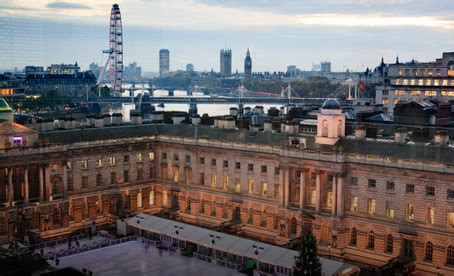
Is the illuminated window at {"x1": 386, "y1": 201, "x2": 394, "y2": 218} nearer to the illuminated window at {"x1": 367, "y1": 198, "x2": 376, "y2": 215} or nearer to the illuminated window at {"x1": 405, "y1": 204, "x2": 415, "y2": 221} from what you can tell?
the illuminated window at {"x1": 405, "y1": 204, "x2": 415, "y2": 221}

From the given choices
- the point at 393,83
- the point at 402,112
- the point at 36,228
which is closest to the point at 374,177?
the point at 402,112

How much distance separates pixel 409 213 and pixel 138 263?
30317 millimetres

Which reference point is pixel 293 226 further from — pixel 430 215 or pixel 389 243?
pixel 430 215

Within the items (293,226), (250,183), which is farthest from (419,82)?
(293,226)

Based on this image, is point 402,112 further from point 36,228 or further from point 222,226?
point 36,228

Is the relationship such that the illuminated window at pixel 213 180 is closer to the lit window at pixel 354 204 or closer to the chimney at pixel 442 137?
the lit window at pixel 354 204

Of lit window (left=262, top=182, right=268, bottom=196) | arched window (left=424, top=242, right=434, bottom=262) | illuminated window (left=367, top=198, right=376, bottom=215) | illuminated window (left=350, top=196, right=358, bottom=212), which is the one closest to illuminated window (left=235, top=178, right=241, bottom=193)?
lit window (left=262, top=182, right=268, bottom=196)

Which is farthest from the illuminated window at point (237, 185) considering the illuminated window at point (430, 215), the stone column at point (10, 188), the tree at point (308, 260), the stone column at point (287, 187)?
the tree at point (308, 260)

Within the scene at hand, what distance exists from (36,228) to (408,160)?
46410 mm

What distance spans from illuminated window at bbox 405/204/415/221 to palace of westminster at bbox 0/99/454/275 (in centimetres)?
11

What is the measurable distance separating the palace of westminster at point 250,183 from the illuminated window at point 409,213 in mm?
112

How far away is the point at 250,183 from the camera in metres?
86.1

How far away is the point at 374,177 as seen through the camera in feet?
242

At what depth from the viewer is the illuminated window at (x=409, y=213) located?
70688mm
